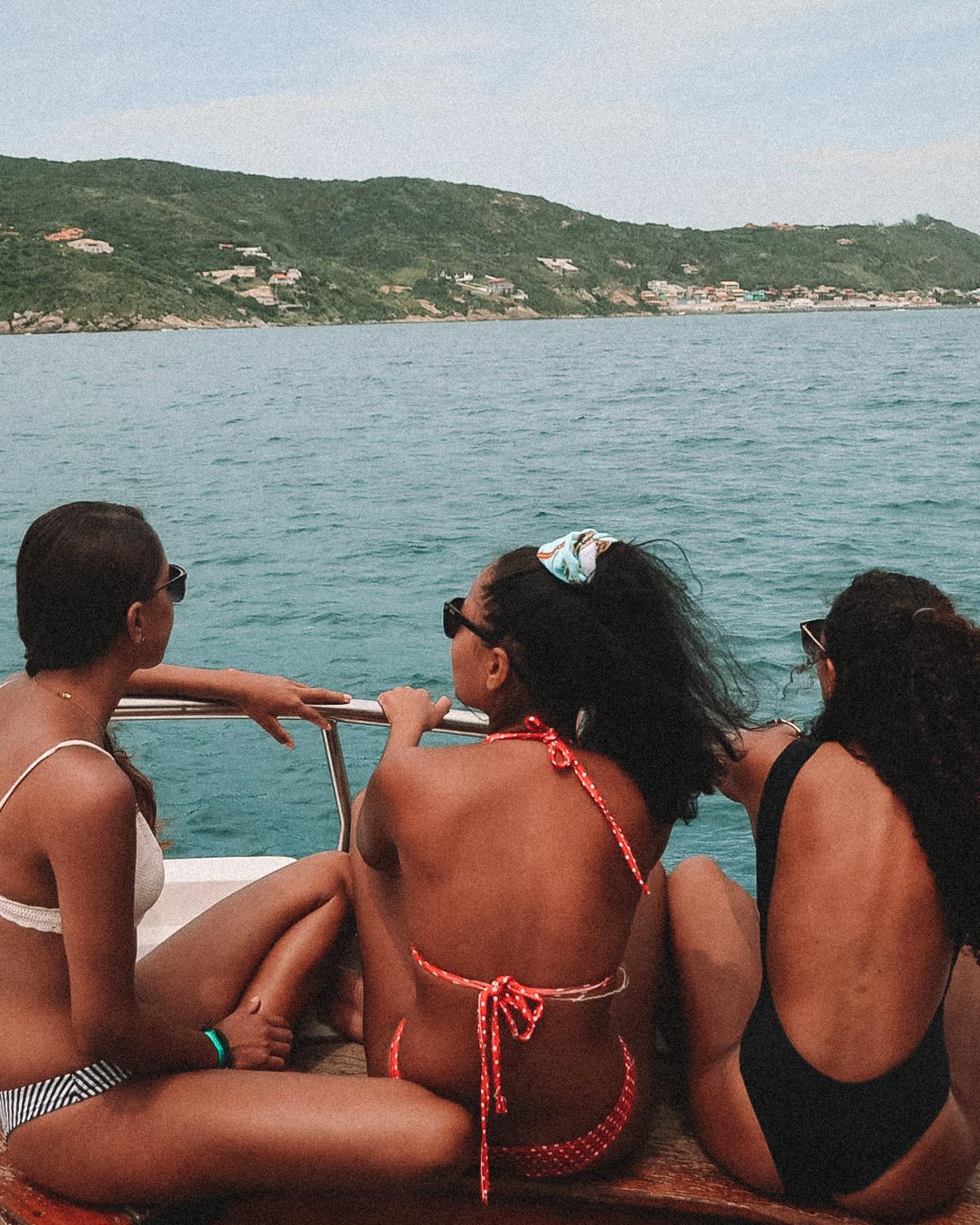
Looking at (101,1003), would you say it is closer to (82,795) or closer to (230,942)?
(82,795)

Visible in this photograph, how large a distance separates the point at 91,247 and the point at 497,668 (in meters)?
105

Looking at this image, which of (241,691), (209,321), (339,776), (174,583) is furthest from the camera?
(209,321)

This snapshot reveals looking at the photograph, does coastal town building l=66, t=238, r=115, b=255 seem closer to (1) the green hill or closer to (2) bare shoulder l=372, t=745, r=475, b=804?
(1) the green hill

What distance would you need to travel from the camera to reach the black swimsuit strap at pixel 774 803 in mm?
1925

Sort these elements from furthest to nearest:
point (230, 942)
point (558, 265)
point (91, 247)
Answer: point (558, 265) → point (91, 247) → point (230, 942)

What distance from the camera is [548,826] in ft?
5.62

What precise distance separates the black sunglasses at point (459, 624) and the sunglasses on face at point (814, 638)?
581 millimetres

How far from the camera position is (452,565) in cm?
2002

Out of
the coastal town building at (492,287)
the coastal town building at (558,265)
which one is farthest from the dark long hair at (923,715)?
the coastal town building at (558,265)

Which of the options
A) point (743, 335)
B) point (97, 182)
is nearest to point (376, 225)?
point (97, 182)

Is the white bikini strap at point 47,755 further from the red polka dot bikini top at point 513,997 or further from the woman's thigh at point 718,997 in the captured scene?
the woman's thigh at point 718,997

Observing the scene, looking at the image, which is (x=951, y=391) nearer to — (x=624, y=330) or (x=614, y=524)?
(x=614, y=524)

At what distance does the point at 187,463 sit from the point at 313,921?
30102mm

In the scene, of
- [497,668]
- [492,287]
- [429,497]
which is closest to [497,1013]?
[497,668]
